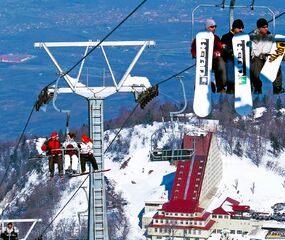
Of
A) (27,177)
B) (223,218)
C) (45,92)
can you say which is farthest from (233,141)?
(45,92)

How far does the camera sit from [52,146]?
2656cm

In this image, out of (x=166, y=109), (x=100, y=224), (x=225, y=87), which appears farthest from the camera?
(x=166, y=109)

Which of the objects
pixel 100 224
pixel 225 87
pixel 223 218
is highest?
pixel 225 87

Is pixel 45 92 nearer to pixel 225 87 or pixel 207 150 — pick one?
pixel 225 87

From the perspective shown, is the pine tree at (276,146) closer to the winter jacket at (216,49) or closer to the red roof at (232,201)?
the red roof at (232,201)

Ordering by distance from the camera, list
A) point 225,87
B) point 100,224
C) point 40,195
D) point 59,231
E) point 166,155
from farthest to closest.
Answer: point 40,195
point 59,231
point 100,224
point 166,155
point 225,87

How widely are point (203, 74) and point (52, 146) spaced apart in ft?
27.5

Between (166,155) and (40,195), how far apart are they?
117740mm

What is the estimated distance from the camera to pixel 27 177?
150625 mm

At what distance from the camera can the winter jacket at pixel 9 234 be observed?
2730 cm

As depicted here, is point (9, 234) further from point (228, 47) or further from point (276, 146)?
point (276, 146)

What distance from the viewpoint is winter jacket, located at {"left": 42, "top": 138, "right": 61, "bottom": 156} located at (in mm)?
26516

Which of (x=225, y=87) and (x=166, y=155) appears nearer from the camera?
(x=225, y=87)

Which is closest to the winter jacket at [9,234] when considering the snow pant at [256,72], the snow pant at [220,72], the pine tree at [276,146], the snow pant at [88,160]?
the snow pant at [88,160]
